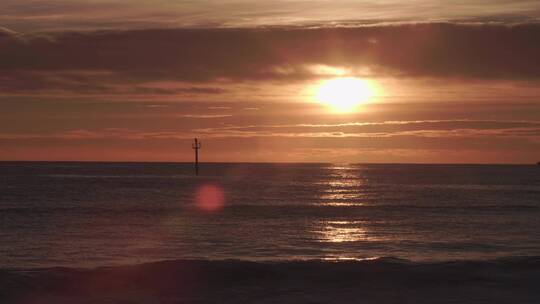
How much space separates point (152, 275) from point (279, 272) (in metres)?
2.65

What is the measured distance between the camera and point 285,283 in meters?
15.2

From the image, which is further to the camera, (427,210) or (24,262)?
(427,210)

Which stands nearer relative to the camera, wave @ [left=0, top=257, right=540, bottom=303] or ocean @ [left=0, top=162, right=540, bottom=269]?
wave @ [left=0, top=257, right=540, bottom=303]

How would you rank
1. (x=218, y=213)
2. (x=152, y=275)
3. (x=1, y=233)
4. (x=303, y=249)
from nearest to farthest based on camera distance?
(x=152, y=275) → (x=303, y=249) → (x=1, y=233) → (x=218, y=213)

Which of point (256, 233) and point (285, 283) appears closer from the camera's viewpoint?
point (285, 283)

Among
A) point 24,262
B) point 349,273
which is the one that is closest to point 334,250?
point 24,262

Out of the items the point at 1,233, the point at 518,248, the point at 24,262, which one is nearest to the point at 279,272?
the point at 24,262

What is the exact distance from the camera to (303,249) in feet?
98.7

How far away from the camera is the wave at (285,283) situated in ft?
45.6

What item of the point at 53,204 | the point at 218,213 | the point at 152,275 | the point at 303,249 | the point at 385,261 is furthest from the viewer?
the point at 53,204

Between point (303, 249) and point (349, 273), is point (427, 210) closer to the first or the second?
point (303, 249)

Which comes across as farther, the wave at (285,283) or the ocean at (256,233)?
the ocean at (256,233)

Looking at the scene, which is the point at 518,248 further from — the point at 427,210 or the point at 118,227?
the point at 427,210

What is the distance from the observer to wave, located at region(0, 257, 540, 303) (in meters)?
13.9
